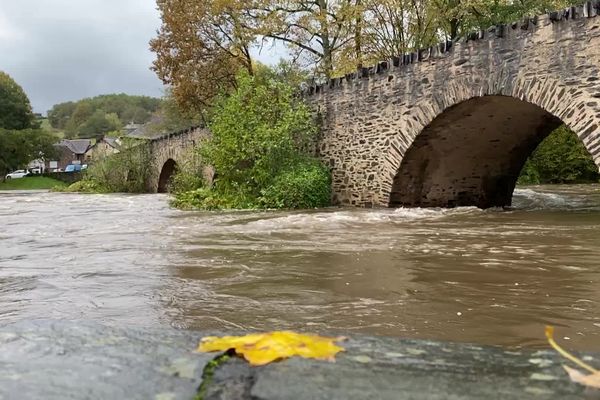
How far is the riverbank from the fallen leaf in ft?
0.05

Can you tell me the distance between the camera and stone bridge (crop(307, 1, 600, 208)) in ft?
26.6

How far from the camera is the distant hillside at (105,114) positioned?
307 feet

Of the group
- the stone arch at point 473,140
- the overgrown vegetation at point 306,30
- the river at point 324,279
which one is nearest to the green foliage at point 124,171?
the overgrown vegetation at point 306,30

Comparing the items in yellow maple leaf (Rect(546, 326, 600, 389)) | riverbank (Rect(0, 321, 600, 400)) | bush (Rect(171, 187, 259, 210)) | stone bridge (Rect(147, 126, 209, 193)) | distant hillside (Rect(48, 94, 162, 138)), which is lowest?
bush (Rect(171, 187, 259, 210))

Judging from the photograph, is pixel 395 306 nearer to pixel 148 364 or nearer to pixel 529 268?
pixel 529 268

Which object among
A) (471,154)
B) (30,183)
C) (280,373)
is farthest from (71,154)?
(280,373)

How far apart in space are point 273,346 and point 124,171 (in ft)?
91.8

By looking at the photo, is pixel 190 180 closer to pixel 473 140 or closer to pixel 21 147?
pixel 473 140

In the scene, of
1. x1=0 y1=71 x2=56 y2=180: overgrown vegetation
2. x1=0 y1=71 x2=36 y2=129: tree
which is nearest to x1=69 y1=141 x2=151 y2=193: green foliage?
x1=0 y1=71 x2=56 y2=180: overgrown vegetation

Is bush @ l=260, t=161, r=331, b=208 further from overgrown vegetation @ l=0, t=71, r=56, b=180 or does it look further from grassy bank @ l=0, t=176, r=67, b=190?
overgrown vegetation @ l=0, t=71, r=56, b=180

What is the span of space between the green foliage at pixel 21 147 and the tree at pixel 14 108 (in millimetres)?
5640

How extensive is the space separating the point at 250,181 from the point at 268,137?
127cm

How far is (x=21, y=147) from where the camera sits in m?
45.8

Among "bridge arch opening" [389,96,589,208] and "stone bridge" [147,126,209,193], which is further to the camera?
"stone bridge" [147,126,209,193]
